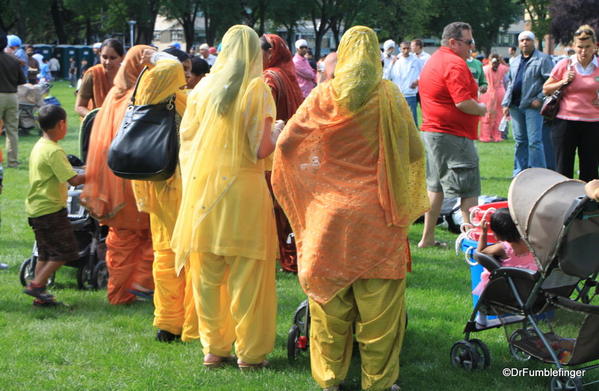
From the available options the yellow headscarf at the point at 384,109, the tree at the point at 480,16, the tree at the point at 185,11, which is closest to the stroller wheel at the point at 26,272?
the yellow headscarf at the point at 384,109

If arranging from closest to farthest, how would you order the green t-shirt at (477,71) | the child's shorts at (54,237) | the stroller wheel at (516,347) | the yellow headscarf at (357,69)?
the yellow headscarf at (357,69), the stroller wheel at (516,347), the child's shorts at (54,237), the green t-shirt at (477,71)

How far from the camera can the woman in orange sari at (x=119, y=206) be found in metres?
6.55

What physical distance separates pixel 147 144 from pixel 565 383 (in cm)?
304

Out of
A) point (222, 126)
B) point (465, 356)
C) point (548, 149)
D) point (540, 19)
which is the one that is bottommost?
point (540, 19)

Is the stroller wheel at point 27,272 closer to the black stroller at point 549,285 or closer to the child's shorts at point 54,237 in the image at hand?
the child's shorts at point 54,237

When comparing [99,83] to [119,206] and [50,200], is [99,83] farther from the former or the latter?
[119,206]

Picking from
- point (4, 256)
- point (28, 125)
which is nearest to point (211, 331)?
point (4, 256)

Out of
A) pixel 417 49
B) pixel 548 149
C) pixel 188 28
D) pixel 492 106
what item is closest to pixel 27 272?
pixel 548 149

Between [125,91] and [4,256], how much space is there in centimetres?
279

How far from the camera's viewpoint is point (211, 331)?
532 centimetres

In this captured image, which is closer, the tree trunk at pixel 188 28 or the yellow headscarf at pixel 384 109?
the yellow headscarf at pixel 384 109

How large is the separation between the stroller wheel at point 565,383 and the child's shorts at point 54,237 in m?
3.83

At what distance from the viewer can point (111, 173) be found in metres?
6.60

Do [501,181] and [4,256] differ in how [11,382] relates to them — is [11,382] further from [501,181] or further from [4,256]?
[501,181]
